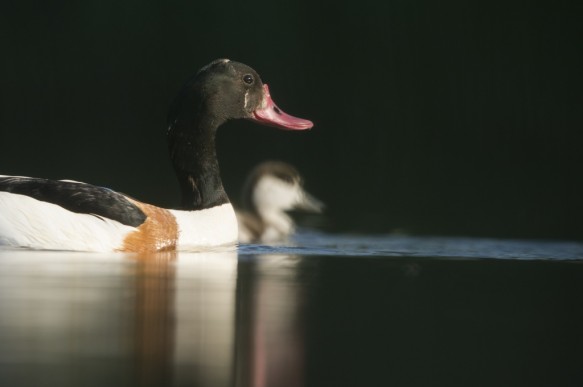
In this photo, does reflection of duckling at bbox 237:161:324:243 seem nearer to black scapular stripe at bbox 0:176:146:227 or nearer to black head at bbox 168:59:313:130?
black head at bbox 168:59:313:130

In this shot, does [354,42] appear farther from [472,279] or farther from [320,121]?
[472,279]

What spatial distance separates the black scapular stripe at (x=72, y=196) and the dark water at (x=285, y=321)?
1.05 feet

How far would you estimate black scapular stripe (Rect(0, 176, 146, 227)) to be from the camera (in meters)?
8.48

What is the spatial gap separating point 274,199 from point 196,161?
266 centimetres

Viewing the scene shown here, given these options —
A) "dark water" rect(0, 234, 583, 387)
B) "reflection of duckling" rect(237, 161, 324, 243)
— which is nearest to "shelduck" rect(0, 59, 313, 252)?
"dark water" rect(0, 234, 583, 387)

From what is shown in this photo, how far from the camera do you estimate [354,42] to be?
67.5 feet

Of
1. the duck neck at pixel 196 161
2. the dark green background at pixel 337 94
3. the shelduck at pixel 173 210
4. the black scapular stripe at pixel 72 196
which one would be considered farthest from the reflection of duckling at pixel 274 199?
the black scapular stripe at pixel 72 196

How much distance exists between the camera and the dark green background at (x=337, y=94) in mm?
14266

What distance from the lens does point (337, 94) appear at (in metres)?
18.6

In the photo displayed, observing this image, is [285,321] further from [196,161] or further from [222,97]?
[222,97]

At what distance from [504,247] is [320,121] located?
7880 millimetres

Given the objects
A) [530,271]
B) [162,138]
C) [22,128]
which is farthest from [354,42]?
[530,271]

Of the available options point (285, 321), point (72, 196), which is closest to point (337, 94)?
point (72, 196)

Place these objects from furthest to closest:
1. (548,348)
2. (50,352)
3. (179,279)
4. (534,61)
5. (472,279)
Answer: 1. (534,61)
2. (472,279)
3. (179,279)
4. (548,348)
5. (50,352)
